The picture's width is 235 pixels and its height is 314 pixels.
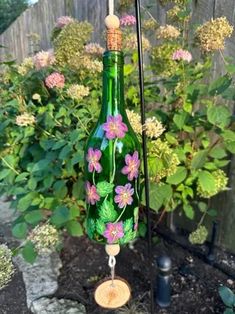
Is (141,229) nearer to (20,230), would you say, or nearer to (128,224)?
(20,230)

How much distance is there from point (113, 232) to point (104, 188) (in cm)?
11

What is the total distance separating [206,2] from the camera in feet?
4.91

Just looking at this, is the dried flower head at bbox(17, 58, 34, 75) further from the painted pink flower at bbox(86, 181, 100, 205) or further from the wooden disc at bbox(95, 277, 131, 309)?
the wooden disc at bbox(95, 277, 131, 309)

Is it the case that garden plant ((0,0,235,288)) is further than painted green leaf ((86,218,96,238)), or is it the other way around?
garden plant ((0,0,235,288))

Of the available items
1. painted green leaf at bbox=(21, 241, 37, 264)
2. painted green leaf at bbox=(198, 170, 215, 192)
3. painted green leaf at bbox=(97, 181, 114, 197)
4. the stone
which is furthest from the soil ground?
painted green leaf at bbox=(97, 181, 114, 197)

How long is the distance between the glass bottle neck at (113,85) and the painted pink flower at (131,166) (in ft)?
0.36

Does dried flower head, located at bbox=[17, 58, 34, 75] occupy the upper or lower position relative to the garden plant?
upper

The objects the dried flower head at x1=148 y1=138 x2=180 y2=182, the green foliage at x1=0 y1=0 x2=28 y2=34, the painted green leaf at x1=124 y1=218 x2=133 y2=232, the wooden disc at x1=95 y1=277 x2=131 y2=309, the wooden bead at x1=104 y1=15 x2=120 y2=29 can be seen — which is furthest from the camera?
the green foliage at x1=0 y1=0 x2=28 y2=34

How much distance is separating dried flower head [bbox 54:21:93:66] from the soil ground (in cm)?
90

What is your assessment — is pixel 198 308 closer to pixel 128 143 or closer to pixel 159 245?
pixel 159 245

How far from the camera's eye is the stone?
1261mm

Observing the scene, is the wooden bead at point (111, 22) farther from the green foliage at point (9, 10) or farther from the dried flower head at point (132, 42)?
the green foliage at point (9, 10)

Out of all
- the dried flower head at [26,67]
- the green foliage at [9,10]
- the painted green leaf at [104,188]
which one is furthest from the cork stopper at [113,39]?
the green foliage at [9,10]

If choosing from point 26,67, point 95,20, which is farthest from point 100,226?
point 95,20
